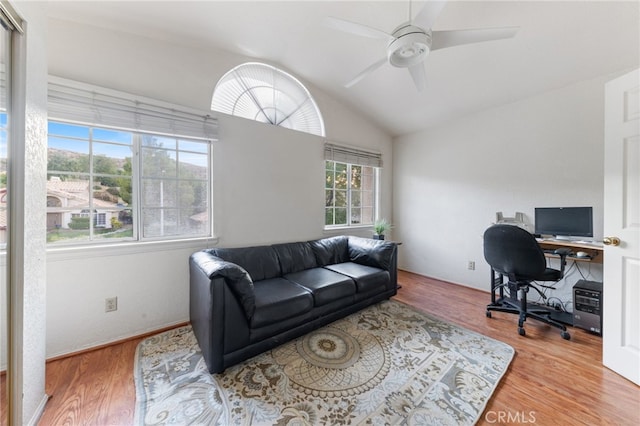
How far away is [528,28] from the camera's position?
202 cm

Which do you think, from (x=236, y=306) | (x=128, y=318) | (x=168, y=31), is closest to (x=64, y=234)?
(x=128, y=318)

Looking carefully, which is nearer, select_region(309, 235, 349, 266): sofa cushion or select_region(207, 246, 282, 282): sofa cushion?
select_region(207, 246, 282, 282): sofa cushion

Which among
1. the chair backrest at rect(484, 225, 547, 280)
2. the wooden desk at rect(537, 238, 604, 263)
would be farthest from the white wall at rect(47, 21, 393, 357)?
the wooden desk at rect(537, 238, 604, 263)

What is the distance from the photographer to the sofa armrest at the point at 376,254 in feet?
9.31

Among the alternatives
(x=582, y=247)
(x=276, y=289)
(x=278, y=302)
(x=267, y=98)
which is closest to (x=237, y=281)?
(x=278, y=302)

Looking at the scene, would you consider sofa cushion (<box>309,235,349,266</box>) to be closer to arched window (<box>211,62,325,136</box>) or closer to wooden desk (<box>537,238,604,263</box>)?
arched window (<box>211,62,325,136</box>)

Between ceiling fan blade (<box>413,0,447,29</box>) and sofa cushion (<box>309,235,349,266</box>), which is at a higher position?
ceiling fan blade (<box>413,0,447,29</box>)

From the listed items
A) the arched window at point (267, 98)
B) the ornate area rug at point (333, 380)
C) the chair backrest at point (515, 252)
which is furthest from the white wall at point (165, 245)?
the chair backrest at point (515, 252)

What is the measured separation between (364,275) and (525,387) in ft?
4.59

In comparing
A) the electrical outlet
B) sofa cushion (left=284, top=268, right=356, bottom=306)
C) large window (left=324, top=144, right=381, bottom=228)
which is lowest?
the electrical outlet

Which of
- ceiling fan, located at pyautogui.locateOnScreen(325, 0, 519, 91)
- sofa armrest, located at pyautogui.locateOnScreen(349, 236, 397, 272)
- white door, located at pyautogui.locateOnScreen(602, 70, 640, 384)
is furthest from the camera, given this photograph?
sofa armrest, located at pyautogui.locateOnScreen(349, 236, 397, 272)

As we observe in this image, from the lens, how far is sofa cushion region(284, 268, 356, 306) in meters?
2.14

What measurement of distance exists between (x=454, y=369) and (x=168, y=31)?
366cm

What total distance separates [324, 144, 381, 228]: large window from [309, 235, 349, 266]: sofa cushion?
20.0 inches
